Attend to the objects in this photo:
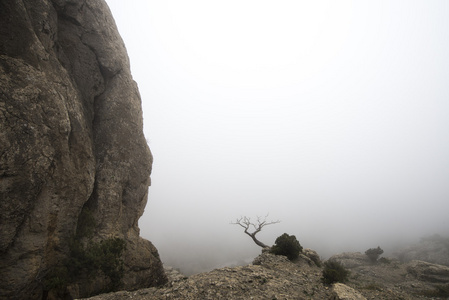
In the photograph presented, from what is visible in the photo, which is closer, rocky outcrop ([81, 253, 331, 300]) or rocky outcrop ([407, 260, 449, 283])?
rocky outcrop ([81, 253, 331, 300])

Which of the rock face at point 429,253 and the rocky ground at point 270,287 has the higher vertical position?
the rocky ground at point 270,287

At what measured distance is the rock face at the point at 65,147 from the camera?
454 inches

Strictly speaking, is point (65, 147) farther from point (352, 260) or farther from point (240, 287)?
point (352, 260)

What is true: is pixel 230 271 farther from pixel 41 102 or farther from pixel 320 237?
pixel 320 237

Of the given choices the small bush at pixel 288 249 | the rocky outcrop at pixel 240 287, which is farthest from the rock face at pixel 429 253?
the rocky outcrop at pixel 240 287

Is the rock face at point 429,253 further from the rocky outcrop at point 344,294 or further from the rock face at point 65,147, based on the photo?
the rock face at point 65,147

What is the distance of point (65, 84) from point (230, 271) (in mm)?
20649

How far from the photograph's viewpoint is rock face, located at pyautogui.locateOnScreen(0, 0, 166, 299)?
37.8 ft

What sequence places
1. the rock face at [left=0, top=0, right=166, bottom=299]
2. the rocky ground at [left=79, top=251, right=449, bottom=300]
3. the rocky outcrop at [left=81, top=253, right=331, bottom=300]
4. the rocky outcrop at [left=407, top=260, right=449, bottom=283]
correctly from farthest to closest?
the rocky outcrop at [left=407, top=260, right=449, bottom=283], the rocky ground at [left=79, top=251, right=449, bottom=300], the rocky outcrop at [left=81, top=253, right=331, bottom=300], the rock face at [left=0, top=0, right=166, bottom=299]

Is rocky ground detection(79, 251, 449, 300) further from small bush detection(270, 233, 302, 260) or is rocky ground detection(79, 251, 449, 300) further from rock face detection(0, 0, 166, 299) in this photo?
rock face detection(0, 0, 166, 299)

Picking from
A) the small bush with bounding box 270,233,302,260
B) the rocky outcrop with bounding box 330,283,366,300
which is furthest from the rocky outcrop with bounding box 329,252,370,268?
the rocky outcrop with bounding box 330,283,366,300

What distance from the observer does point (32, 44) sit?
44.0ft

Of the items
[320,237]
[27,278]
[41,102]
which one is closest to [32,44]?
[41,102]

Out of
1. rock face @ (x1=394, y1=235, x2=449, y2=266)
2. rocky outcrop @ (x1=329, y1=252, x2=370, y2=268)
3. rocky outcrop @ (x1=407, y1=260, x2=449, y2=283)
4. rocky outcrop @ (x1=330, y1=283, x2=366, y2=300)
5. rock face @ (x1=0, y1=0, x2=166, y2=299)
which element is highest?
rock face @ (x1=0, y1=0, x2=166, y2=299)
